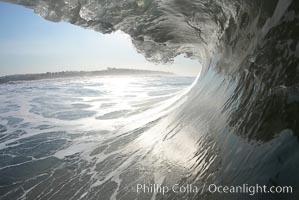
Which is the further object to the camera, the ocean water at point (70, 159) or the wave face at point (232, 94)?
the ocean water at point (70, 159)

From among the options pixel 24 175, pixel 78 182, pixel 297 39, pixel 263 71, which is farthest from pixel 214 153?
pixel 24 175

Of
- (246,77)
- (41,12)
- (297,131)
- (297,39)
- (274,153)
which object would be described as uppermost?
(41,12)

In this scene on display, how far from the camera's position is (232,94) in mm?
4074

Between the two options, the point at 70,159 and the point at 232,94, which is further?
the point at 70,159

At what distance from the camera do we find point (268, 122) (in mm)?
2729

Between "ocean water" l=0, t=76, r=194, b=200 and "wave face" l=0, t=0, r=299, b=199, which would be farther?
"ocean water" l=0, t=76, r=194, b=200

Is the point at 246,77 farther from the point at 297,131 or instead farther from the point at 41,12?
the point at 41,12

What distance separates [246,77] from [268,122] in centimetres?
105

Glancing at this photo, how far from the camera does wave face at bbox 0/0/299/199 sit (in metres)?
2.50

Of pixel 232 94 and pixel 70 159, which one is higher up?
pixel 232 94

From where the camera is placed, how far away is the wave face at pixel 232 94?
250 centimetres

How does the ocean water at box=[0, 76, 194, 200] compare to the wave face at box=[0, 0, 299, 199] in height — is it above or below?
below

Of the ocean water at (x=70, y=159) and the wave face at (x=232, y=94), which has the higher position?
the wave face at (x=232, y=94)

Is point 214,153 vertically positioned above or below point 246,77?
below
